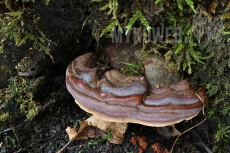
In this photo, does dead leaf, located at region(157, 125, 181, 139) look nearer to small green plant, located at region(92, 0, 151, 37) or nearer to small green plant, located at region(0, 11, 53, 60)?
small green plant, located at region(92, 0, 151, 37)

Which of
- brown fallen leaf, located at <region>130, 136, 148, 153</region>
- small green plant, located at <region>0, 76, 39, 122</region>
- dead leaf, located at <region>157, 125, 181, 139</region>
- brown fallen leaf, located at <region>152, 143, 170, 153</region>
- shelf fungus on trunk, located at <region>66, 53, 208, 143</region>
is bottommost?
brown fallen leaf, located at <region>152, 143, 170, 153</region>

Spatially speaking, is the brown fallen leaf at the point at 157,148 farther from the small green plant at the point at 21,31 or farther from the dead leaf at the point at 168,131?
the small green plant at the point at 21,31

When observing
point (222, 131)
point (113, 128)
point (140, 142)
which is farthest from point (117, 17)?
point (222, 131)

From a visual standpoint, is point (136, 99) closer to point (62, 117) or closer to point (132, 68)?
point (132, 68)

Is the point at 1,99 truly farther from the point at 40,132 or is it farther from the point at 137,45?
the point at 137,45

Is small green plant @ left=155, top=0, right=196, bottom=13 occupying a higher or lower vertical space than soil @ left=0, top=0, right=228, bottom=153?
higher

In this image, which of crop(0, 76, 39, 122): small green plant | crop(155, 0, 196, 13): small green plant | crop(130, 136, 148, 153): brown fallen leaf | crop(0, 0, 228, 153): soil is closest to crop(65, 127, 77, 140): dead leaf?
crop(0, 0, 228, 153): soil

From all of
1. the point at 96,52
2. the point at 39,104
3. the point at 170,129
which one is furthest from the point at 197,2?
the point at 39,104

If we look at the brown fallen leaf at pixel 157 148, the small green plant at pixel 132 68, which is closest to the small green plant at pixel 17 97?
the small green plant at pixel 132 68
